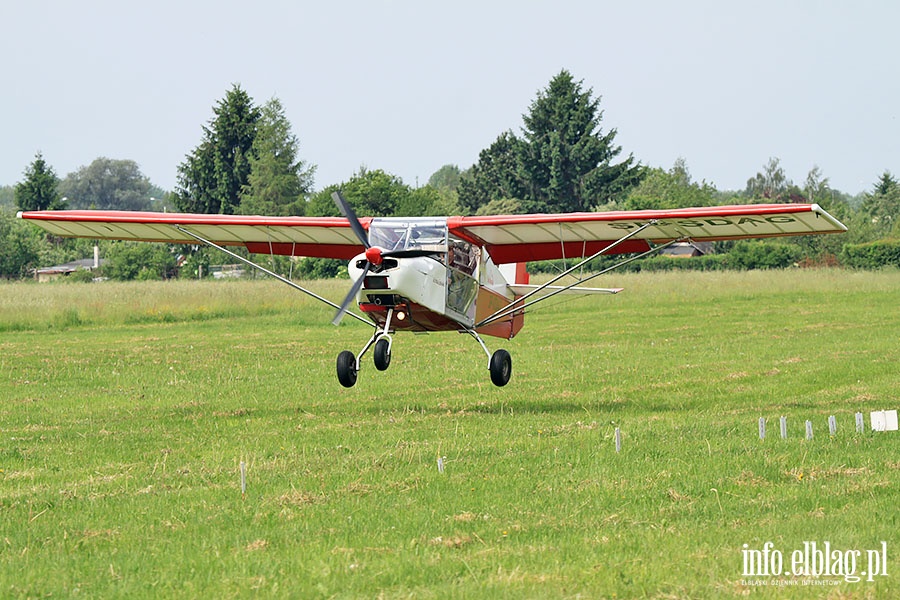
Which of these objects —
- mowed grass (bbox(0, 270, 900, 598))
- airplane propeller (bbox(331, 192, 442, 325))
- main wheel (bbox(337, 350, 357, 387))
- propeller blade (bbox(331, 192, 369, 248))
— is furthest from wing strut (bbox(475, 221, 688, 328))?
propeller blade (bbox(331, 192, 369, 248))

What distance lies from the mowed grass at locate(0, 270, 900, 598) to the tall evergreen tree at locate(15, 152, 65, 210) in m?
73.7

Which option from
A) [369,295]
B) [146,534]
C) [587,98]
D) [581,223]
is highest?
[587,98]

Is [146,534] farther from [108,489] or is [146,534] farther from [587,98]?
[587,98]

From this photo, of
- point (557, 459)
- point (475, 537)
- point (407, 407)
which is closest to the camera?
point (475, 537)

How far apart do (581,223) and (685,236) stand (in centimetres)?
157

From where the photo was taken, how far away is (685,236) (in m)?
17.3

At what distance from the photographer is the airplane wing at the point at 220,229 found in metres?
17.9

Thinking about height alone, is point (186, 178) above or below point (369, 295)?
above

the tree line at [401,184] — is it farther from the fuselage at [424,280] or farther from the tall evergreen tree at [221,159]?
the fuselage at [424,280]

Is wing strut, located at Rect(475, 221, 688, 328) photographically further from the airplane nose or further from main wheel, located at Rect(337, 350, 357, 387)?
the airplane nose

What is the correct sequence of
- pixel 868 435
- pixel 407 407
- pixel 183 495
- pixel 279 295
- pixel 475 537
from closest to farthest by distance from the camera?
pixel 475 537 < pixel 183 495 < pixel 868 435 < pixel 407 407 < pixel 279 295

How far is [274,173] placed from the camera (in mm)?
77250

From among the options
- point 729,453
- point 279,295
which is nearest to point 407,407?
point 729,453

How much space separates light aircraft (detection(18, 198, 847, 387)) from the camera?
15297 millimetres
